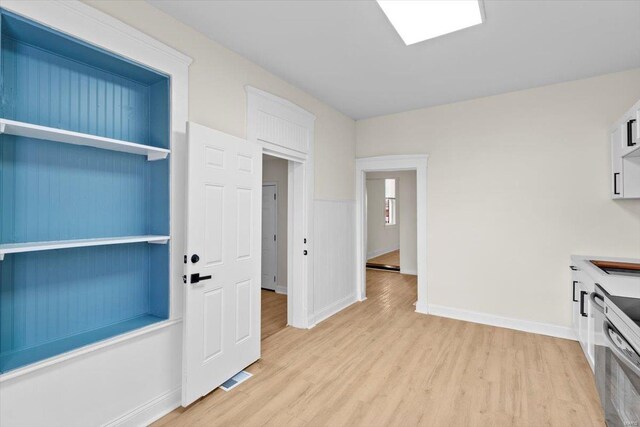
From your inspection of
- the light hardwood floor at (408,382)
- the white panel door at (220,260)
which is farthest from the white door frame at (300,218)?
the white panel door at (220,260)

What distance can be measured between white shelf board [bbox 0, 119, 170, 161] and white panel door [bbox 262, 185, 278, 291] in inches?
128

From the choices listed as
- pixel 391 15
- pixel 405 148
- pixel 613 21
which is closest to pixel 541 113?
pixel 613 21

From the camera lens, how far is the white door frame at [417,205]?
4293 millimetres

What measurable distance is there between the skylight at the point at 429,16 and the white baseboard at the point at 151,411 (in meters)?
3.15

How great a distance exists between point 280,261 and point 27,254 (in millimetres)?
3856

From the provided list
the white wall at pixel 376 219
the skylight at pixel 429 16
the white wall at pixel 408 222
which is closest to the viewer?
the skylight at pixel 429 16

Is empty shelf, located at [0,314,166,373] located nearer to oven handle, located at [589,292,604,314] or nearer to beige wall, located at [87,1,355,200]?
beige wall, located at [87,1,355,200]

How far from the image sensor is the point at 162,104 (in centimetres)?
224

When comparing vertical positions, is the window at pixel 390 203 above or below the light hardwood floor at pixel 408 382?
above

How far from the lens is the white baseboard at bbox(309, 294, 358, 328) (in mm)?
3846

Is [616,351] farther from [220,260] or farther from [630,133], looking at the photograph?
[220,260]

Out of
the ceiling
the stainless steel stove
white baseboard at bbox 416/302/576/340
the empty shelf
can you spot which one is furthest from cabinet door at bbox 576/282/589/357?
the empty shelf

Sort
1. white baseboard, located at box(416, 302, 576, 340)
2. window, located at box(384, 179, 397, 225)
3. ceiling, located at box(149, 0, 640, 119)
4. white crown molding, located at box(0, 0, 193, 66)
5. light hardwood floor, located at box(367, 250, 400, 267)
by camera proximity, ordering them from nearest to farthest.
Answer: white crown molding, located at box(0, 0, 193, 66) < ceiling, located at box(149, 0, 640, 119) < white baseboard, located at box(416, 302, 576, 340) < light hardwood floor, located at box(367, 250, 400, 267) < window, located at box(384, 179, 397, 225)

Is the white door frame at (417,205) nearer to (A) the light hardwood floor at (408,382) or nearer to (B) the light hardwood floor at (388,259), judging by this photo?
(A) the light hardwood floor at (408,382)
